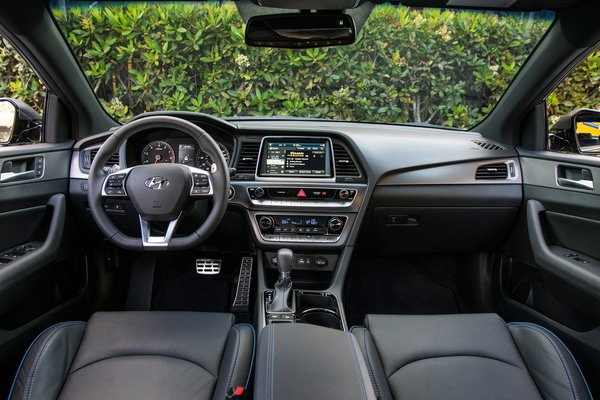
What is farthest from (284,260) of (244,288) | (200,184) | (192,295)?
(192,295)

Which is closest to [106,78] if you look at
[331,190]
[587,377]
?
[331,190]

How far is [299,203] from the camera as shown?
8.23ft

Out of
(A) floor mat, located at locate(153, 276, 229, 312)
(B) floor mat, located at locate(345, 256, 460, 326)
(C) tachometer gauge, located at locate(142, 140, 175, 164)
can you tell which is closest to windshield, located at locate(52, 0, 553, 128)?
(C) tachometer gauge, located at locate(142, 140, 175, 164)

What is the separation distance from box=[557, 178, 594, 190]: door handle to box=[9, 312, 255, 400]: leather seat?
176 cm

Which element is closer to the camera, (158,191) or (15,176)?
(158,191)

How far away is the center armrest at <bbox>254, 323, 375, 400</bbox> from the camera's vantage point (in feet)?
4.25

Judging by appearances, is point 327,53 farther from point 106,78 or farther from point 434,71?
point 106,78

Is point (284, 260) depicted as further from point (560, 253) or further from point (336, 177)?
→ point (560, 253)

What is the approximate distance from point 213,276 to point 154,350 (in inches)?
52.0

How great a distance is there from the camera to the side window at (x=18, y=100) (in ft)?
8.01

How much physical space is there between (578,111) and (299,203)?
5.51 feet

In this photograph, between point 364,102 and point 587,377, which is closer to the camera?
point 587,377

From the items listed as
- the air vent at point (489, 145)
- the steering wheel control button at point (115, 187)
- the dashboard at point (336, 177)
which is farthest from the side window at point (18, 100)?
the air vent at point (489, 145)

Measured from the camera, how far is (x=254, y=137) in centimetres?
259
